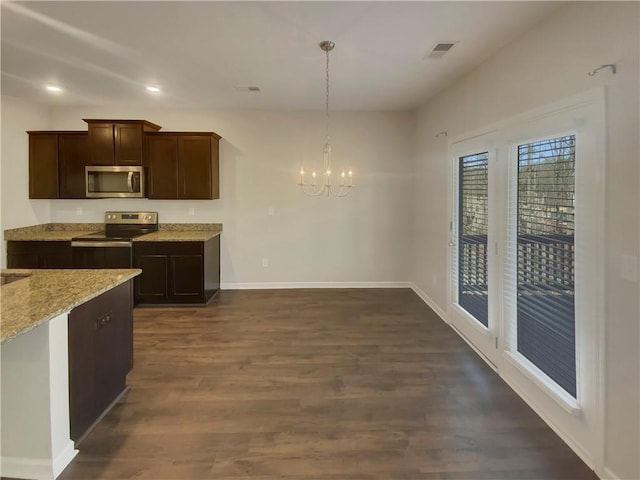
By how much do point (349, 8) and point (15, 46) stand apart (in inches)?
113

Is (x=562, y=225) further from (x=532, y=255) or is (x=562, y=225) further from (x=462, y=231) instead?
(x=462, y=231)

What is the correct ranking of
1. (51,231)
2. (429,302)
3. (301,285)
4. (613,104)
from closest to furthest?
(613,104) < (429,302) < (51,231) < (301,285)

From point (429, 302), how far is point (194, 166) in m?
3.65

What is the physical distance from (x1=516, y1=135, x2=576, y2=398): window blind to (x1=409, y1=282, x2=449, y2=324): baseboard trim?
66.3 inches

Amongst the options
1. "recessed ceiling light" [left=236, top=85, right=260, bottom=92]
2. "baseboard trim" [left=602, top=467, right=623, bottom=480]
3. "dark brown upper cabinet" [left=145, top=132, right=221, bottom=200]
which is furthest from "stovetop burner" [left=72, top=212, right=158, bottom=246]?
"baseboard trim" [left=602, top=467, right=623, bottom=480]

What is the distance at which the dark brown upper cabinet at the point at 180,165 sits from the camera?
570 cm

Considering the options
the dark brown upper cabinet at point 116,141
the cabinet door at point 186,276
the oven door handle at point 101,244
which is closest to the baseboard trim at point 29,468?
the cabinet door at point 186,276

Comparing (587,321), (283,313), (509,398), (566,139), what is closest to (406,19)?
(566,139)

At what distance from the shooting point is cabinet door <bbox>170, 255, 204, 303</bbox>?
5363mm

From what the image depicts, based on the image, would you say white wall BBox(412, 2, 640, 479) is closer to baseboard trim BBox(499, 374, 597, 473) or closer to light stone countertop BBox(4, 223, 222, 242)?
baseboard trim BBox(499, 374, 597, 473)

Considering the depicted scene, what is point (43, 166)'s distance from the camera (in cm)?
573

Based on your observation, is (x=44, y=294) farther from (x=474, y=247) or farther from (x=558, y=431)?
(x=474, y=247)

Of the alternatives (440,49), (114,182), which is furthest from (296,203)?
(440,49)

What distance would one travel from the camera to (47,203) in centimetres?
604
